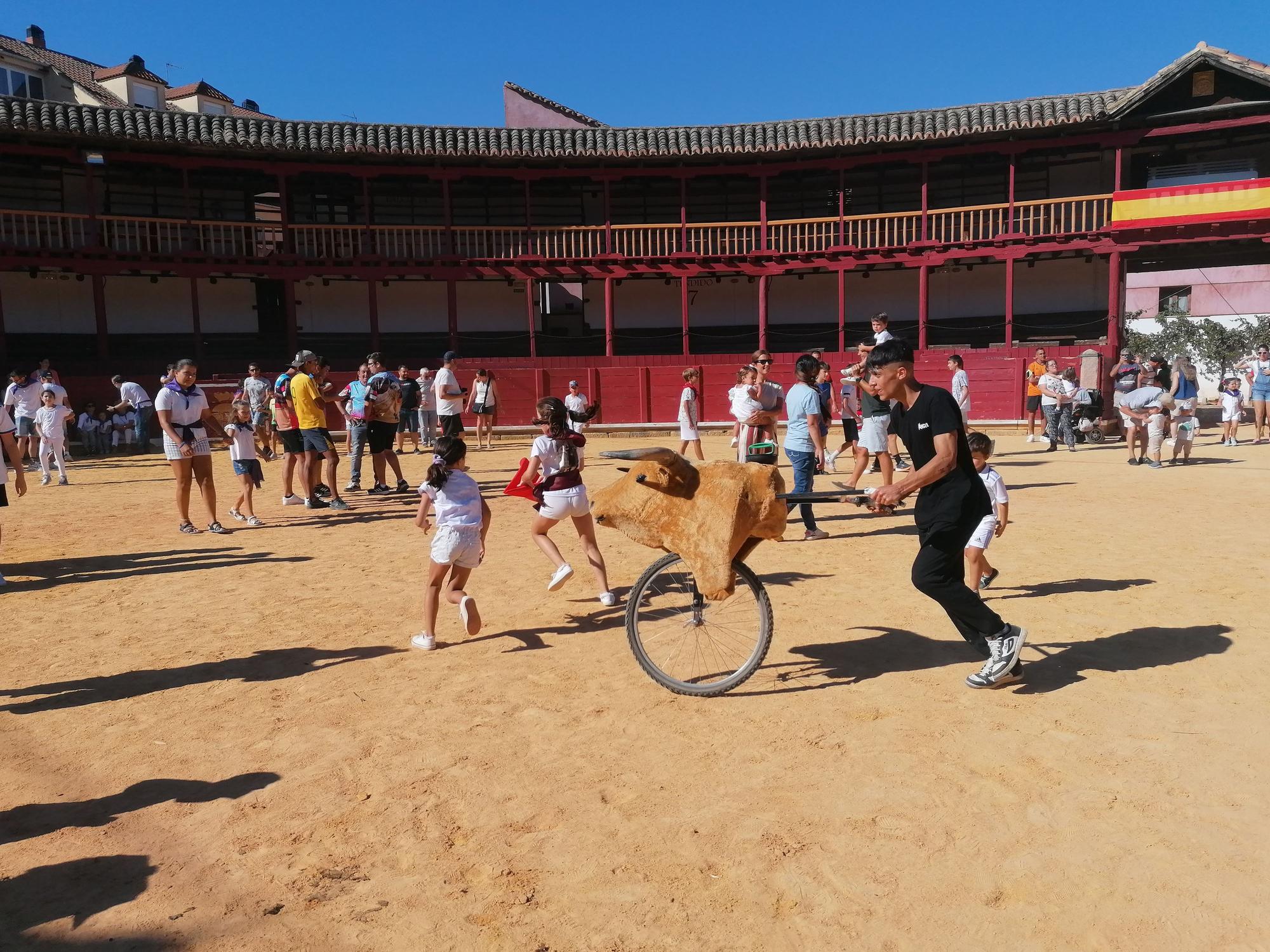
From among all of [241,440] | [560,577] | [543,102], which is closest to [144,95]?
[543,102]

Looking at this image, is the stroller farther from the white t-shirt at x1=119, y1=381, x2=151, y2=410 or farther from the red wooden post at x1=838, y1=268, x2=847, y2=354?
the white t-shirt at x1=119, y1=381, x2=151, y2=410

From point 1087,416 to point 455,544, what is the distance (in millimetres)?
16469

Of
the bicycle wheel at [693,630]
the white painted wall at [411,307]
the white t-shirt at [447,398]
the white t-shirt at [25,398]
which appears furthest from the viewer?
the white painted wall at [411,307]

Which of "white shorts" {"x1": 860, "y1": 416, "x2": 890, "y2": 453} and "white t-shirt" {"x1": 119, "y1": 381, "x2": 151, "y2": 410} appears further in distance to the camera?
"white t-shirt" {"x1": 119, "y1": 381, "x2": 151, "y2": 410}

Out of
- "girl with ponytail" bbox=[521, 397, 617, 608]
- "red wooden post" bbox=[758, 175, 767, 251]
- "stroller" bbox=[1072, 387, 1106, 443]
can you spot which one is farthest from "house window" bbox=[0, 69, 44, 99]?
"girl with ponytail" bbox=[521, 397, 617, 608]

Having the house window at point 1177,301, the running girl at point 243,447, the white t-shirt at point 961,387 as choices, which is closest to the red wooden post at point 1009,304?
the white t-shirt at point 961,387

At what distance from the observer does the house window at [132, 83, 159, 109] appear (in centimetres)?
4621

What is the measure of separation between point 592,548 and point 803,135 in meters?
20.5

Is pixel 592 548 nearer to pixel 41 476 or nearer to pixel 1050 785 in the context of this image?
pixel 1050 785

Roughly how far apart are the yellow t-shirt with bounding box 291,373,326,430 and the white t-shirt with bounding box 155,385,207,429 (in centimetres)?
128

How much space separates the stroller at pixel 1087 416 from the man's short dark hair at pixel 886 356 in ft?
49.3

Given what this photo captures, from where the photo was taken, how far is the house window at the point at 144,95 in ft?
152

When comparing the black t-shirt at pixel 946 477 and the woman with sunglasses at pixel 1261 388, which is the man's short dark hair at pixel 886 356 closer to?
the black t-shirt at pixel 946 477

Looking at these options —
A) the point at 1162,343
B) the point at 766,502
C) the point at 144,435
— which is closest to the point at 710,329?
the point at 144,435
